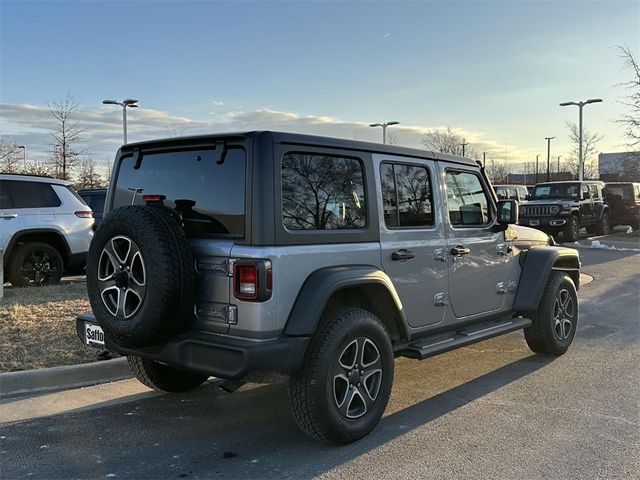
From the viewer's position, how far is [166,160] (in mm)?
4066

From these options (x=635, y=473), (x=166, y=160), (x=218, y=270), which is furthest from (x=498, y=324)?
(x=166, y=160)

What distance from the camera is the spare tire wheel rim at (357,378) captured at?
12.4ft

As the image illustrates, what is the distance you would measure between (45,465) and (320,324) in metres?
1.89

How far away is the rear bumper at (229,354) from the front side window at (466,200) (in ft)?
6.99

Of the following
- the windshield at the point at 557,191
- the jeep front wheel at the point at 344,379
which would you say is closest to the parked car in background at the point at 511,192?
the windshield at the point at 557,191

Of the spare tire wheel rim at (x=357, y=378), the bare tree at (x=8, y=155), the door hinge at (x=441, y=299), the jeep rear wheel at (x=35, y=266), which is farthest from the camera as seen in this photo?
the bare tree at (x=8, y=155)

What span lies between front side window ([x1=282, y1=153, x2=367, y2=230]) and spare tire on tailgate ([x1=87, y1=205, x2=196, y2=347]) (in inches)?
27.7

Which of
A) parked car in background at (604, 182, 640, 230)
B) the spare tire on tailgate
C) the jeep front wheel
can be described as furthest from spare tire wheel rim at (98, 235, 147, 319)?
parked car in background at (604, 182, 640, 230)

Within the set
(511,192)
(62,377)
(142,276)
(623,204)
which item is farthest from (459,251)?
(511,192)

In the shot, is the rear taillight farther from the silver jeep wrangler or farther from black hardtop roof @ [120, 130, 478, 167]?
black hardtop roof @ [120, 130, 478, 167]

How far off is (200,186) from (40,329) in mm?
3560

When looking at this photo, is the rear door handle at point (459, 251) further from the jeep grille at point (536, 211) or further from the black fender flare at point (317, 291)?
the jeep grille at point (536, 211)

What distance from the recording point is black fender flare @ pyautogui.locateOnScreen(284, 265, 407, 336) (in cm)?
348

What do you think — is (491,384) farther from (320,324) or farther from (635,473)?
(320,324)
